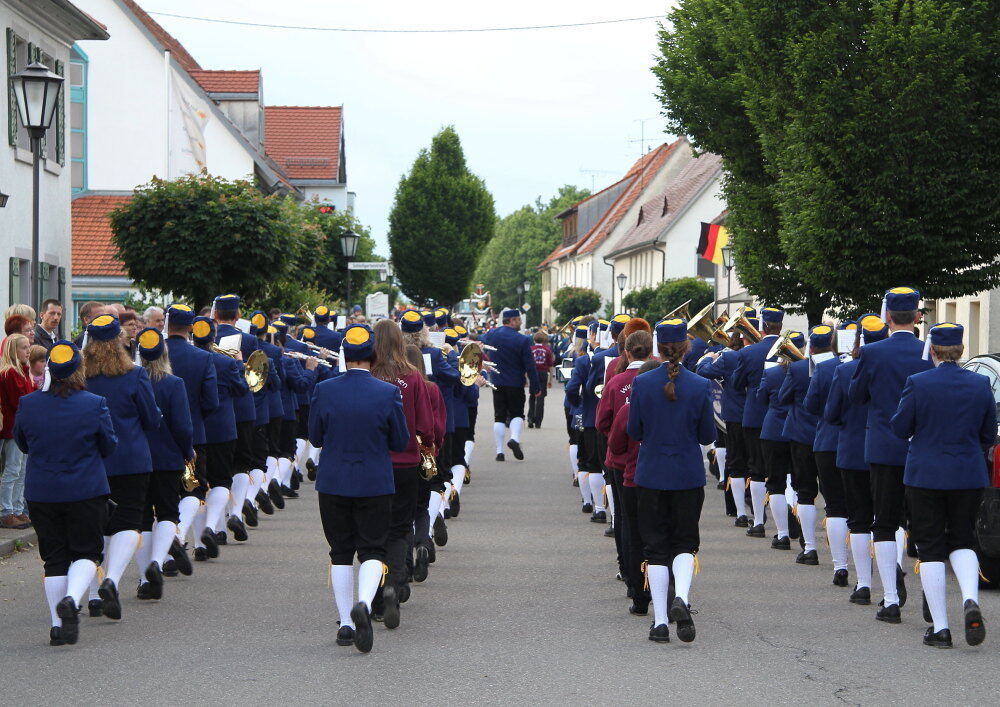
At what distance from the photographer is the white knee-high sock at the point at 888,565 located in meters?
8.42

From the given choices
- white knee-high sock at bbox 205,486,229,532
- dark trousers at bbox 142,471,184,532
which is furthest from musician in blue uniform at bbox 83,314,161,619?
white knee-high sock at bbox 205,486,229,532

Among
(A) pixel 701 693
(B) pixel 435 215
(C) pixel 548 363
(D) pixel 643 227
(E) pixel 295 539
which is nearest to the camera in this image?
(A) pixel 701 693

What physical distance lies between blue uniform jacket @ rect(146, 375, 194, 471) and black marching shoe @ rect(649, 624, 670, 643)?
3231 mm

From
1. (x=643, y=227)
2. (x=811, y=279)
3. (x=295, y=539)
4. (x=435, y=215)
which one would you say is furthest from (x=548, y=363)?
(x=435, y=215)

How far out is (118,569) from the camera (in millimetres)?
8242

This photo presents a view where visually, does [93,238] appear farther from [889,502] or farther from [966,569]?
[966,569]

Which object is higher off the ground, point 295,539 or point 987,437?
point 987,437

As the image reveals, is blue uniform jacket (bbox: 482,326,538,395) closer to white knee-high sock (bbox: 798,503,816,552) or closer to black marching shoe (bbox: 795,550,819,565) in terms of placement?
→ white knee-high sock (bbox: 798,503,816,552)

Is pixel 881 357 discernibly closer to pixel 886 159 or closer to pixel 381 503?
pixel 381 503

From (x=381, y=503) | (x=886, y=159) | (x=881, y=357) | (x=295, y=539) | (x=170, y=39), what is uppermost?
(x=170, y=39)

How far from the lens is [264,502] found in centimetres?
1380

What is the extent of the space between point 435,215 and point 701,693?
260 ft

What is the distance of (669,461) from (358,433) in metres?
1.77

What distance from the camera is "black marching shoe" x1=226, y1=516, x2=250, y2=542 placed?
11.8 meters
